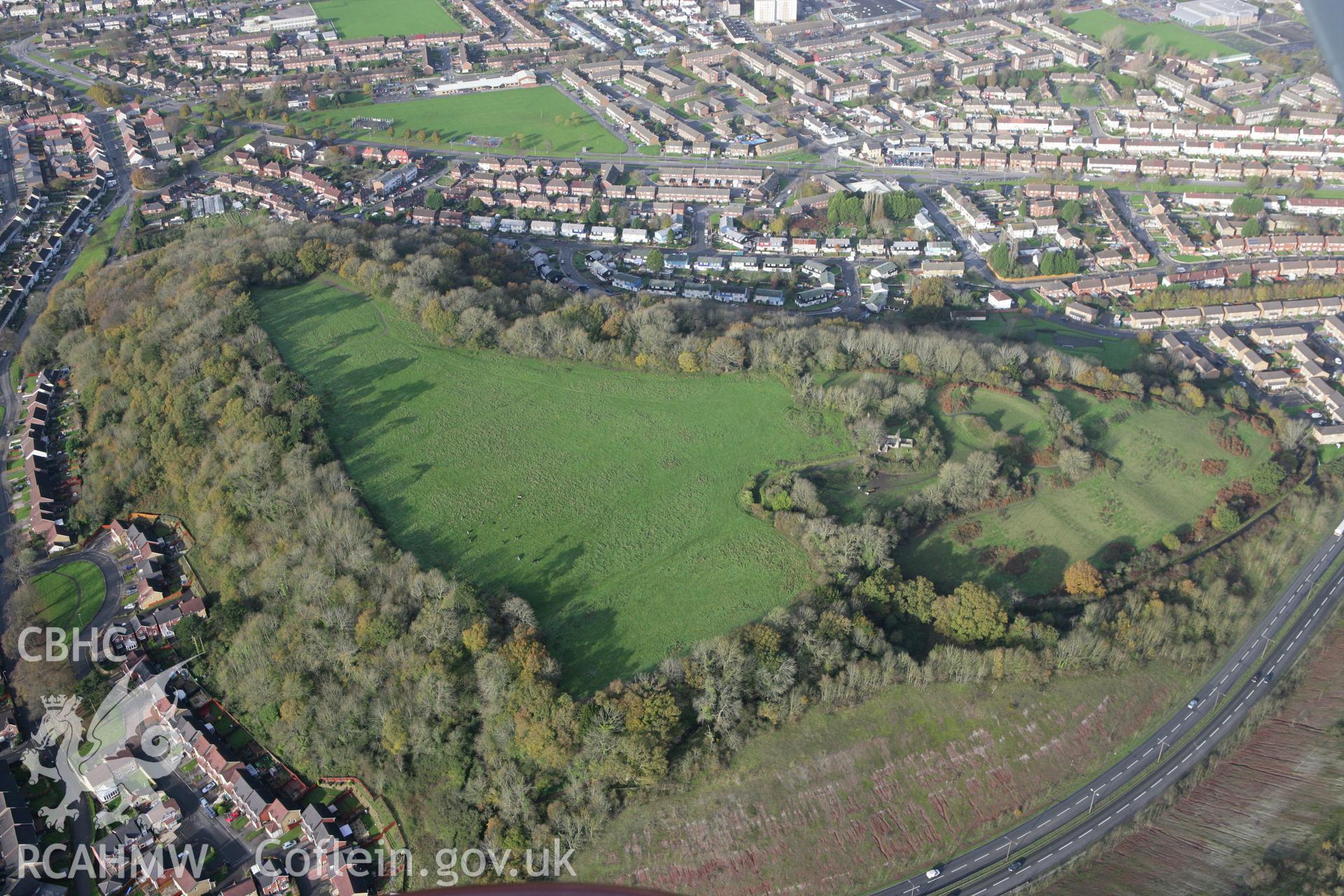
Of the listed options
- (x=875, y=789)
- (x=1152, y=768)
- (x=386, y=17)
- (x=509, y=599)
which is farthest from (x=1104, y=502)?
(x=386, y=17)

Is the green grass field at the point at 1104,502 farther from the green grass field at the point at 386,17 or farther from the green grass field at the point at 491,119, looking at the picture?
the green grass field at the point at 386,17

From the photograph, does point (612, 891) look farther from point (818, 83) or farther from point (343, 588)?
point (818, 83)

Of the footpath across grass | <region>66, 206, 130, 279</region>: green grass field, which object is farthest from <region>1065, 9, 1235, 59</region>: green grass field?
<region>66, 206, 130, 279</region>: green grass field

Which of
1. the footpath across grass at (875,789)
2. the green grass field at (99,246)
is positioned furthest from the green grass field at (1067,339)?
the green grass field at (99,246)

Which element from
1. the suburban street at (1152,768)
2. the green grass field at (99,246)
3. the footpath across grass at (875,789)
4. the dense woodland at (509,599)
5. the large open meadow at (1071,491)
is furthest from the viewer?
the green grass field at (99,246)

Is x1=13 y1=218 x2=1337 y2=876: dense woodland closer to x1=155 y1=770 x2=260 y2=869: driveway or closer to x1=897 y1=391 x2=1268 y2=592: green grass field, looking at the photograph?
x1=897 y1=391 x2=1268 y2=592: green grass field

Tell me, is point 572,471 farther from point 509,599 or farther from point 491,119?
point 491,119
